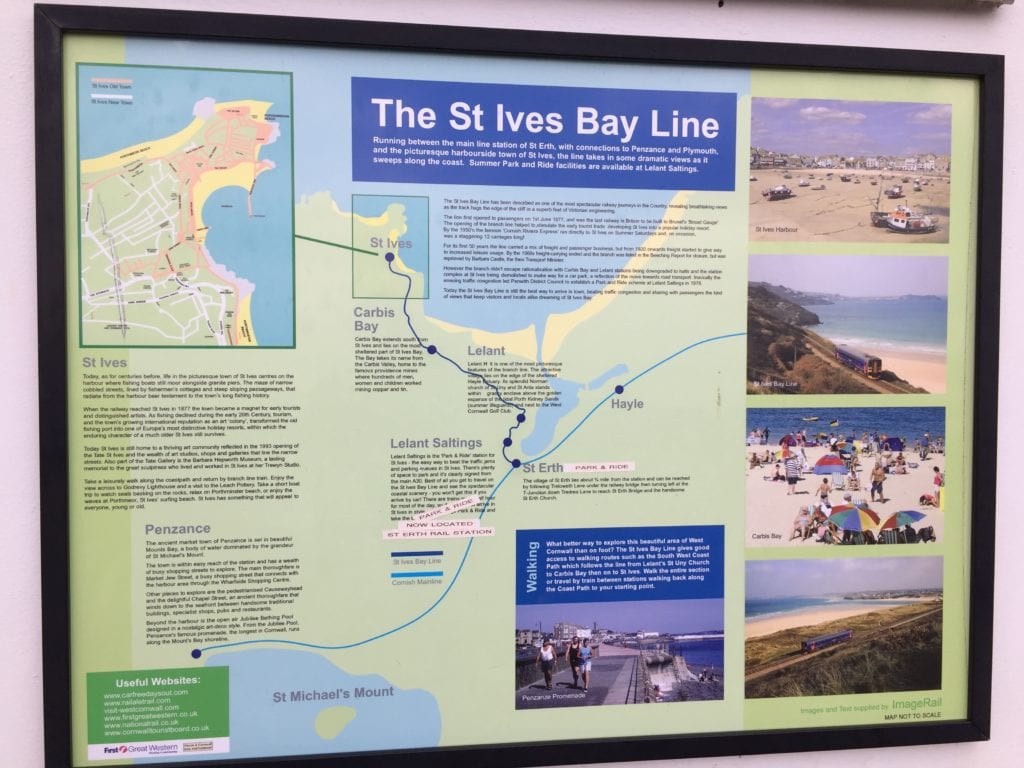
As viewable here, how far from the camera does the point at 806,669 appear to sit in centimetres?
148

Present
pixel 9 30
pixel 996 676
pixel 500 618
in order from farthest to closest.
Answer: pixel 996 676 < pixel 500 618 < pixel 9 30

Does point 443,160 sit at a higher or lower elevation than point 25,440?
higher

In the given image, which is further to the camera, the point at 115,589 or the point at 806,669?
the point at 806,669

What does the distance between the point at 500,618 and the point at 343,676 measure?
325 millimetres

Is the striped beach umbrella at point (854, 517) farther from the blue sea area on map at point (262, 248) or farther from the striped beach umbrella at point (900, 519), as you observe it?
the blue sea area on map at point (262, 248)

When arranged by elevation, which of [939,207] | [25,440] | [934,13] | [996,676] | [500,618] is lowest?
[996,676]

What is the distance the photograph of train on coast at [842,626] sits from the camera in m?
1.47

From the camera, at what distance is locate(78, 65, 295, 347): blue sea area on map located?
51.0 inches

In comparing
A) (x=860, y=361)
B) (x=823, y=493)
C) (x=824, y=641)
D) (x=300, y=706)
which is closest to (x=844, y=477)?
(x=823, y=493)

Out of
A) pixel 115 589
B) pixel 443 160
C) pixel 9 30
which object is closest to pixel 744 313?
pixel 443 160

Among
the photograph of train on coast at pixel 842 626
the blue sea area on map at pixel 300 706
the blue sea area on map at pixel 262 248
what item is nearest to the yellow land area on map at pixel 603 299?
the blue sea area on map at pixel 262 248

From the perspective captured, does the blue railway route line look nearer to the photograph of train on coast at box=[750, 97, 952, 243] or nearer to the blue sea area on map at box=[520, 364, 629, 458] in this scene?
the blue sea area on map at box=[520, 364, 629, 458]

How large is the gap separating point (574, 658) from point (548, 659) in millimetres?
54

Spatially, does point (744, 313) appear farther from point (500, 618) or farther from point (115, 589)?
point (115, 589)
